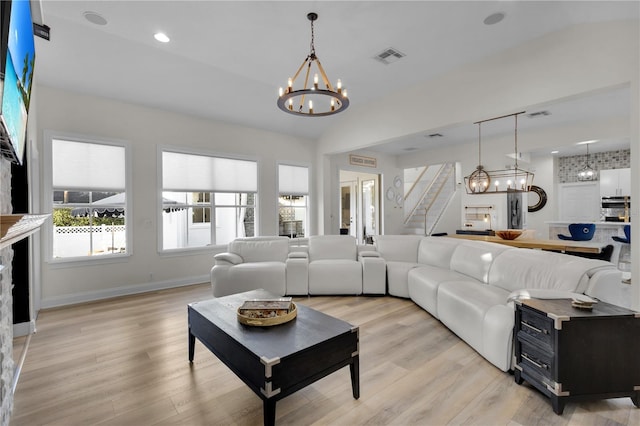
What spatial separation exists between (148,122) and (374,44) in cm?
370

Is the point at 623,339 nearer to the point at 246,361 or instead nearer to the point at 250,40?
the point at 246,361

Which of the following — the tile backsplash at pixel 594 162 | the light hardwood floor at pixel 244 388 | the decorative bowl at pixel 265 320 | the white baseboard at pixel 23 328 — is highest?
the tile backsplash at pixel 594 162

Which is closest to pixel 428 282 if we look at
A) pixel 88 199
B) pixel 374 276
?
pixel 374 276

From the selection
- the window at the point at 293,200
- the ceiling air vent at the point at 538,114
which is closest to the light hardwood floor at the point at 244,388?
the window at the point at 293,200

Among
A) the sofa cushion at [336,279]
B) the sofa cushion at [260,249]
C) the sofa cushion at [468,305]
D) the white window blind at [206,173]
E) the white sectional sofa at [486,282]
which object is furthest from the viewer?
the white window blind at [206,173]

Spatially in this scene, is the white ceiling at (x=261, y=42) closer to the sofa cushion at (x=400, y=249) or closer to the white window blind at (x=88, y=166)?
the white window blind at (x=88, y=166)

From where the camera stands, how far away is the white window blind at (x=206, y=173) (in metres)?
5.23

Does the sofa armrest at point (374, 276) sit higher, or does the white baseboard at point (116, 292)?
the sofa armrest at point (374, 276)

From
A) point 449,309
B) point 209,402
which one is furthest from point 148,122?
point 449,309

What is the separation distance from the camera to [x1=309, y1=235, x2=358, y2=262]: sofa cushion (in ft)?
16.5

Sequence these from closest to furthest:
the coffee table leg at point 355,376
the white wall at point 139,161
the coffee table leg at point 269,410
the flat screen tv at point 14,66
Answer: the flat screen tv at point 14,66
the coffee table leg at point 269,410
the coffee table leg at point 355,376
the white wall at point 139,161

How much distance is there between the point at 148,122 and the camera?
4945 millimetres

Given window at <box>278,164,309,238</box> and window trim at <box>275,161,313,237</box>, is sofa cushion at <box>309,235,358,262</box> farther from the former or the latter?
window at <box>278,164,309,238</box>

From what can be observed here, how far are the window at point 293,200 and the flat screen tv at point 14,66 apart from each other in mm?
4940
